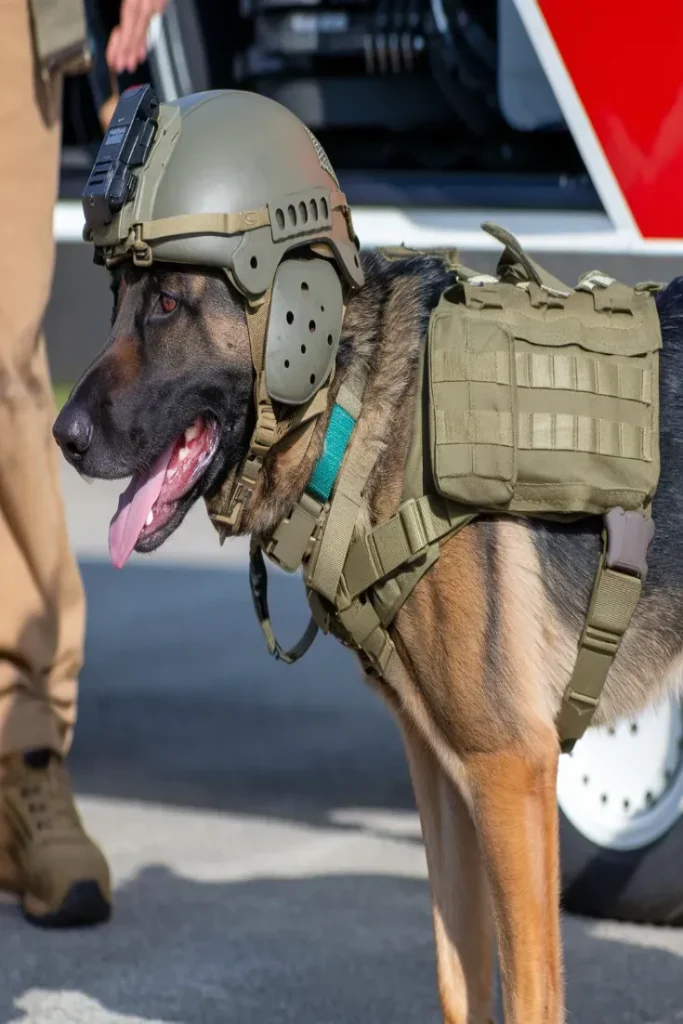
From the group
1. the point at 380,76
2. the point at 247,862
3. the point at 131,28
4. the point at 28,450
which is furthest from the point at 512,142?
the point at 247,862

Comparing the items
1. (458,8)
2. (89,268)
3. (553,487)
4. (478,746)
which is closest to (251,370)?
(553,487)

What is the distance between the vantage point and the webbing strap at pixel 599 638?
2.44 metres

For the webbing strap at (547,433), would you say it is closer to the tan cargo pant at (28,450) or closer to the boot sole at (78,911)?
the tan cargo pant at (28,450)

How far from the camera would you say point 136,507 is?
245 centimetres

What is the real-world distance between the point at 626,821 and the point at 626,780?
92 mm

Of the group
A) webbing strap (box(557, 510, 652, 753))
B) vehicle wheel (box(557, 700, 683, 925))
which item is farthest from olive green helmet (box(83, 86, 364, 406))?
vehicle wheel (box(557, 700, 683, 925))

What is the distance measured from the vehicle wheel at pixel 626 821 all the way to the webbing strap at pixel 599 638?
0.82 m

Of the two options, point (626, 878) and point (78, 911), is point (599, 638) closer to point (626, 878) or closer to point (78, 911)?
point (626, 878)

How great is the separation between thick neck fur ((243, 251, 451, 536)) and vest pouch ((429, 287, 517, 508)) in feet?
0.29

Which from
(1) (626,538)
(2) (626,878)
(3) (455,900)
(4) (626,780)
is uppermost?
(1) (626,538)

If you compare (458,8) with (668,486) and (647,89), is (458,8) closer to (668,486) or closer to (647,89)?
(647,89)

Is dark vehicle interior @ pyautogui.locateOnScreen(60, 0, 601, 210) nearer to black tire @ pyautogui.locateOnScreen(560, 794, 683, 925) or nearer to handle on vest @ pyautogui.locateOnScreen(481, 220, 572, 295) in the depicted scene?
handle on vest @ pyautogui.locateOnScreen(481, 220, 572, 295)

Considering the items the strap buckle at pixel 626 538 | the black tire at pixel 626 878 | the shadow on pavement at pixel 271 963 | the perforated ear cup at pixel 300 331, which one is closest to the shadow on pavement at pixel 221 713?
the shadow on pavement at pixel 271 963

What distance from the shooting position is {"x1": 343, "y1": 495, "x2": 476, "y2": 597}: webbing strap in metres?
2.34
